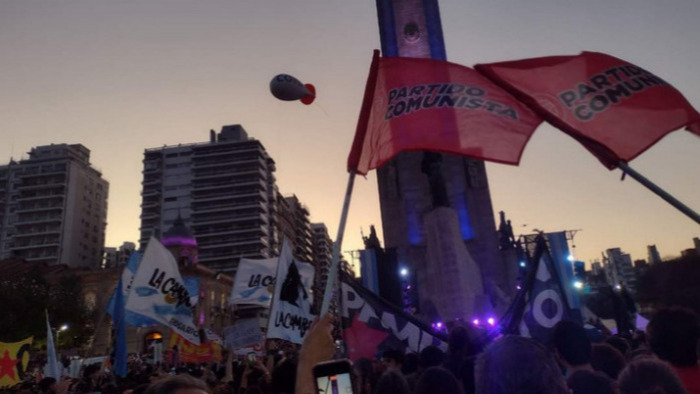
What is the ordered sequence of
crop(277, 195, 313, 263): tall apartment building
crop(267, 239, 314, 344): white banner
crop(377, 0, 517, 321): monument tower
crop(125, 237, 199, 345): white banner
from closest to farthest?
crop(267, 239, 314, 344): white banner, crop(125, 237, 199, 345): white banner, crop(377, 0, 517, 321): monument tower, crop(277, 195, 313, 263): tall apartment building

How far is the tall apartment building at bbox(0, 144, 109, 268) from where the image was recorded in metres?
93.6

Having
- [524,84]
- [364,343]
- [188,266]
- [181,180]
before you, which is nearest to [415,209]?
[364,343]

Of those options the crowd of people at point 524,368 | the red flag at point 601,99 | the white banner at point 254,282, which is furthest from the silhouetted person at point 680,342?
the white banner at point 254,282

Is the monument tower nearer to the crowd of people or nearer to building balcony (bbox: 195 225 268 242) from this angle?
the crowd of people

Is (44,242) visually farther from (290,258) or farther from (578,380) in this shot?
(578,380)

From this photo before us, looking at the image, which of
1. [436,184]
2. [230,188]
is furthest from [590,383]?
[230,188]

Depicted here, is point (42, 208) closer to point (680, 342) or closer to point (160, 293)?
point (160, 293)

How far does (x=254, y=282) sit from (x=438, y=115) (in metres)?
11.4

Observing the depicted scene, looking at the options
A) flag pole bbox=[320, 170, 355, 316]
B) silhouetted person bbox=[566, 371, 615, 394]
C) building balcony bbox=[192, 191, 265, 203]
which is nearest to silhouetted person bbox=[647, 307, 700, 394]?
silhouetted person bbox=[566, 371, 615, 394]

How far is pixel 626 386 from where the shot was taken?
10.5ft

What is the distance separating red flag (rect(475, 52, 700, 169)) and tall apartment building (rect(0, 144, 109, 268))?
10296 centimetres

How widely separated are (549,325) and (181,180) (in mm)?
96612

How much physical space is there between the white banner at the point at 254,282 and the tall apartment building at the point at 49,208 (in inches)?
3593

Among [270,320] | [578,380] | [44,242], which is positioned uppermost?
[44,242]
